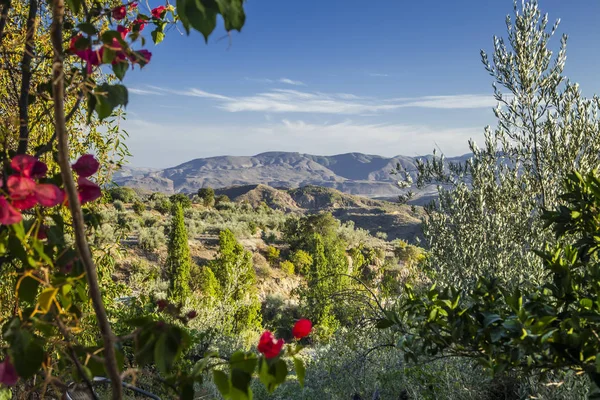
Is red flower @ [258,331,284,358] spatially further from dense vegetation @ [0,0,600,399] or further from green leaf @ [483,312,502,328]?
green leaf @ [483,312,502,328]

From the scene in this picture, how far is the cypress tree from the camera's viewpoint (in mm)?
13945

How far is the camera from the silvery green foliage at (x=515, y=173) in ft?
17.7

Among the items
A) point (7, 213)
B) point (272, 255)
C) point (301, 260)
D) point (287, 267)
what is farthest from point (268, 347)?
point (272, 255)

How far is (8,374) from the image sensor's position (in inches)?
31.4

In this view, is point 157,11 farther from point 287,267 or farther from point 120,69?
point 287,267

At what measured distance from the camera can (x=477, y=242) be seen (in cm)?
610

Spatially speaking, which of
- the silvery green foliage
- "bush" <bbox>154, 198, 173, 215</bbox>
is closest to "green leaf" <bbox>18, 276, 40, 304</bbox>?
the silvery green foliage

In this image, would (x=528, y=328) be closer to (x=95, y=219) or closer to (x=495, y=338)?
(x=495, y=338)

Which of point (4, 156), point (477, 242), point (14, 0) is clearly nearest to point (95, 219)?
point (4, 156)

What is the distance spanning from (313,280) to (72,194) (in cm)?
739

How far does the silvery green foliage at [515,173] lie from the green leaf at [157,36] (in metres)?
4.85

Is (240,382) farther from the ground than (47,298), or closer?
closer

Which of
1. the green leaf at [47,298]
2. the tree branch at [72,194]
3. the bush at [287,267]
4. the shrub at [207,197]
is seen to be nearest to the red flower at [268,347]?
the tree branch at [72,194]

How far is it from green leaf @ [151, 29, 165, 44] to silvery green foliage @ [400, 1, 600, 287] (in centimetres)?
485
